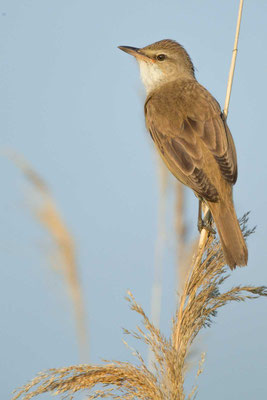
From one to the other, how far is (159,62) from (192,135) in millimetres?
1261

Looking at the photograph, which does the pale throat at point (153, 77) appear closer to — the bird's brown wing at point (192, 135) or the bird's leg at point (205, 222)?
the bird's brown wing at point (192, 135)

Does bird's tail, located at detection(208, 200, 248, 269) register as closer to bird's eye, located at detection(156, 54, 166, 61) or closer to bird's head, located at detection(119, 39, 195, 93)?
bird's head, located at detection(119, 39, 195, 93)

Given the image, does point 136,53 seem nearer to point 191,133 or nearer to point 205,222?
point 191,133

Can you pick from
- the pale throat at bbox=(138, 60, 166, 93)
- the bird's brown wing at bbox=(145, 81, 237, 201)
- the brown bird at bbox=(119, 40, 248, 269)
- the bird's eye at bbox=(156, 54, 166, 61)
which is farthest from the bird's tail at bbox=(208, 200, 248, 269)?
the bird's eye at bbox=(156, 54, 166, 61)

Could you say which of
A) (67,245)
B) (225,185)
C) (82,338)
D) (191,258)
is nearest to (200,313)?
(191,258)

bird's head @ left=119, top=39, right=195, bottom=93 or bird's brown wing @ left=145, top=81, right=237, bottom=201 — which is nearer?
bird's brown wing @ left=145, top=81, right=237, bottom=201

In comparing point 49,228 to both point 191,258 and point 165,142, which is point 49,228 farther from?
point 165,142

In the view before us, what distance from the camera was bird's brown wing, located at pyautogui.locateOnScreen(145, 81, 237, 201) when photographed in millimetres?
3666

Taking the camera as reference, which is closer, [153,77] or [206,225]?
[206,225]

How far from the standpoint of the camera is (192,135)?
3.92 m

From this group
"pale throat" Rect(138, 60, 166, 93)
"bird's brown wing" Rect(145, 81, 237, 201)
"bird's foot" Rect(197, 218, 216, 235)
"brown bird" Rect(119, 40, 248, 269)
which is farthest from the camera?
"pale throat" Rect(138, 60, 166, 93)

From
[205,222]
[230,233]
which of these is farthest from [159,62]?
[230,233]

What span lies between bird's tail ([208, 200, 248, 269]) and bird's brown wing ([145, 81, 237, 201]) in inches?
3.9

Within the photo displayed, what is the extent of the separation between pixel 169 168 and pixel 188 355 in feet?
6.43
